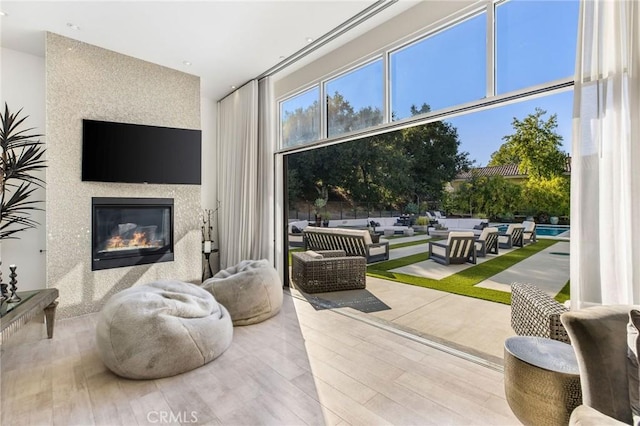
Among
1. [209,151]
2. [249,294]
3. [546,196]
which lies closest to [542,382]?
[249,294]

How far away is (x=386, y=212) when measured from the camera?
39.0 feet

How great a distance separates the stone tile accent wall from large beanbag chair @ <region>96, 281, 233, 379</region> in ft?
5.47

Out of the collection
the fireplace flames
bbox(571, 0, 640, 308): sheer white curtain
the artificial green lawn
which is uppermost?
bbox(571, 0, 640, 308): sheer white curtain

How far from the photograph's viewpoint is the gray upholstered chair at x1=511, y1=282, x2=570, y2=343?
2066 mm

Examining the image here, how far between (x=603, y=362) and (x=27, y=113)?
5.78m

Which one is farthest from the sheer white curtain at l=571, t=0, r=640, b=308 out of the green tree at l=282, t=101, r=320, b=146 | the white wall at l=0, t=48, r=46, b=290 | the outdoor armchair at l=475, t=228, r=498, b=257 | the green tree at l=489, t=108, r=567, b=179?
the green tree at l=489, t=108, r=567, b=179

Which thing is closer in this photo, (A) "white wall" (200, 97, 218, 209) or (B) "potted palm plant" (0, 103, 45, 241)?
(B) "potted palm plant" (0, 103, 45, 241)

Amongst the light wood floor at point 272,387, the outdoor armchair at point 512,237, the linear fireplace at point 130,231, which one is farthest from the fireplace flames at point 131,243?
the outdoor armchair at point 512,237

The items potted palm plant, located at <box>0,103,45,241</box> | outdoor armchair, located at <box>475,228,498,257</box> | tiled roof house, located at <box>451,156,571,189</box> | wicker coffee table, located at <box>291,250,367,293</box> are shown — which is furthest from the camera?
tiled roof house, located at <box>451,156,571,189</box>

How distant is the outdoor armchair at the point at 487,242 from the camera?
769cm

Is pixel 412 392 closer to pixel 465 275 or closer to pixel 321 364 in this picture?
pixel 321 364

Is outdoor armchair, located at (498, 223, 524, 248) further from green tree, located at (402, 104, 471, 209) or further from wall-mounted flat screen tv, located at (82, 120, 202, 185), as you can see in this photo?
wall-mounted flat screen tv, located at (82, 120, 202, 185)

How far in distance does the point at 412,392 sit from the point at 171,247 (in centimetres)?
367

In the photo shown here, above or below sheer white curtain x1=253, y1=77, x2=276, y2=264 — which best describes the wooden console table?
below
